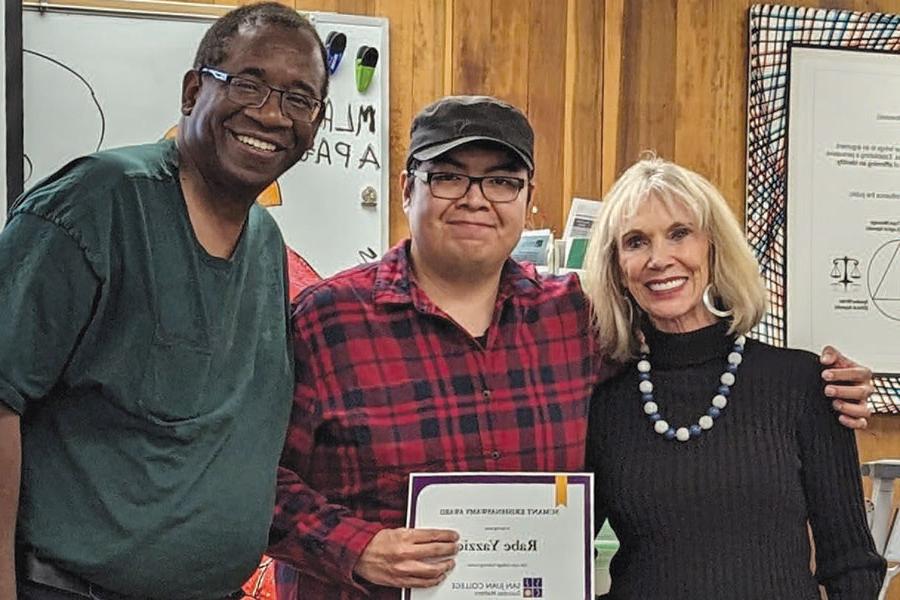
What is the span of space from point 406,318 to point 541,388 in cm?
22

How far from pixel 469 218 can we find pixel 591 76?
158 cm

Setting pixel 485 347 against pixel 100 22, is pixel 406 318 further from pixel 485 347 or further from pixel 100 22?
pixel 100 22

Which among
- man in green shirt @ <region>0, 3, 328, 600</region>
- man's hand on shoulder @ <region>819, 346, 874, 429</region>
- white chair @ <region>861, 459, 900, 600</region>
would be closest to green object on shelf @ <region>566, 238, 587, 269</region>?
white chair @ <region>861, 459, 900, 600</region>

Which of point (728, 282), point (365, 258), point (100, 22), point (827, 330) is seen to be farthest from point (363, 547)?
point (827, 330)

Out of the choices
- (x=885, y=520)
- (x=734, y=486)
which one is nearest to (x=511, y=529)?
(x=734, y=486)

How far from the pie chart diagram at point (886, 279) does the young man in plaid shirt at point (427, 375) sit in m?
1.69

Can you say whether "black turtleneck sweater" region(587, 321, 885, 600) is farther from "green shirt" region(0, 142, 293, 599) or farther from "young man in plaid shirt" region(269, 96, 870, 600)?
"green shirt" region(0, 142, 293, 599)

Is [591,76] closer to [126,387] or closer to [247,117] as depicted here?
[247,117]

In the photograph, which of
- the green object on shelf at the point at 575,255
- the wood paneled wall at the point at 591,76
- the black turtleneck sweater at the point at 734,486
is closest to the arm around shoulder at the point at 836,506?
the black turtleneck sweater at the point at 734,486

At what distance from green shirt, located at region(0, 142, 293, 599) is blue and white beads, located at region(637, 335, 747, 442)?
624 millimetres

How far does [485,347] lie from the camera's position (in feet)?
5.27

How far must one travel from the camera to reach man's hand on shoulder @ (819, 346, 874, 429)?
1595mm

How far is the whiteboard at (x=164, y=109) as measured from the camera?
2590 mm

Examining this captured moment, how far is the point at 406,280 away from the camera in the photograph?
1.62 meters
